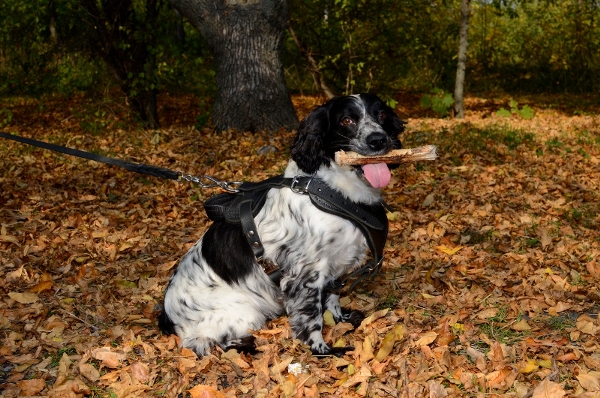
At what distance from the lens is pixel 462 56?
55.5 ft

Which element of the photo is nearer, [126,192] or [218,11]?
[126,192]

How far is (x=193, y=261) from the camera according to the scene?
467 centimetres

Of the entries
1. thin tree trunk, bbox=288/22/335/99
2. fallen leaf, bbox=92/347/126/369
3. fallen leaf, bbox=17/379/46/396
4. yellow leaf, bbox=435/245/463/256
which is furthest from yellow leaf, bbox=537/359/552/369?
thin tree trunk, bbox=288/22/335/99

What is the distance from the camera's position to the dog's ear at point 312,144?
447 cm

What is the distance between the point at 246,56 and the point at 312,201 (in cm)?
711

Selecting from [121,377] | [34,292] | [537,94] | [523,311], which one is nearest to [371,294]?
[523,311]

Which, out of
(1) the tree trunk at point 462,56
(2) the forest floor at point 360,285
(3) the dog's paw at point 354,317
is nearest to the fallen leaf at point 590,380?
(2) the forest floor at point 360,285

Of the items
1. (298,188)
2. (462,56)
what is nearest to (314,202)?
(298,188)

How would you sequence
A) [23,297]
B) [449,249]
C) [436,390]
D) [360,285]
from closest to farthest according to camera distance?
[436,390] → [23,297] → [360,285] → [449,249]

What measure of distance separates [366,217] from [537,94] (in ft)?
77.9

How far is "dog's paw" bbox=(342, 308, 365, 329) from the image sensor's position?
518cm

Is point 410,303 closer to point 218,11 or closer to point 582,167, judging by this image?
point 582,167

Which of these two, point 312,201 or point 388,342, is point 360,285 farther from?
point 312,201

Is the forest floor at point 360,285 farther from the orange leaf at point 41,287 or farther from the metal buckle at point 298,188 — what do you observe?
the metal buckle at point 298,188
